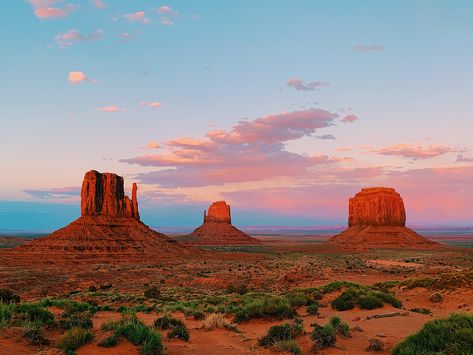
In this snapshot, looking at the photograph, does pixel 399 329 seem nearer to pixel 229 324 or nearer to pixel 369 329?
pixel 369 329

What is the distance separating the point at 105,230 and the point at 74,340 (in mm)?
74862

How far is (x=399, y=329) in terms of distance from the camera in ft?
43.0

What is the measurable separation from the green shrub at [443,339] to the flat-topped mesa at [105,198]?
83.4m

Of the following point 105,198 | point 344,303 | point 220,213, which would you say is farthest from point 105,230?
point 220,213

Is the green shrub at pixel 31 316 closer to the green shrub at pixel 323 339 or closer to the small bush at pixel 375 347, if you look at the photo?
the green shrub at pixel 323 339

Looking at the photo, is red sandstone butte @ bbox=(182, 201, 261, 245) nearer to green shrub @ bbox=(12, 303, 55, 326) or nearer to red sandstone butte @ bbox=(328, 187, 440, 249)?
red sandstone butte @ bbox=(328, 187, 440, 249)

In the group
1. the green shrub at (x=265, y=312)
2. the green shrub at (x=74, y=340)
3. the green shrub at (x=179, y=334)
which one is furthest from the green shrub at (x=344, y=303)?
the green shrub at (x=74, y=340)

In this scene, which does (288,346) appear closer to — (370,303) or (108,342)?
(108,342)

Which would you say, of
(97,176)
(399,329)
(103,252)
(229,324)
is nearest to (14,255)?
(103,252)

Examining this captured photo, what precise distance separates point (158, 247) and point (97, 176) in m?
23.2

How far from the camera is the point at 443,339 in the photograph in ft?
30.0

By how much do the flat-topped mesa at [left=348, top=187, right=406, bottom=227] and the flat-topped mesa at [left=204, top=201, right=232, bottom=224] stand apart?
6520cm

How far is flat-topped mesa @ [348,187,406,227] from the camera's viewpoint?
128250 mm

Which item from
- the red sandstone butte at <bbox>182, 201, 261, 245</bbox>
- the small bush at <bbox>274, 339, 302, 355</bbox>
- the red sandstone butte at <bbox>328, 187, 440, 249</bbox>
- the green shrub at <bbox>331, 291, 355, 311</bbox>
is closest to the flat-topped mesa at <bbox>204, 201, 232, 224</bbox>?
the red sandstone butte at <bbox>182, 201, 261, 245</bbox>
